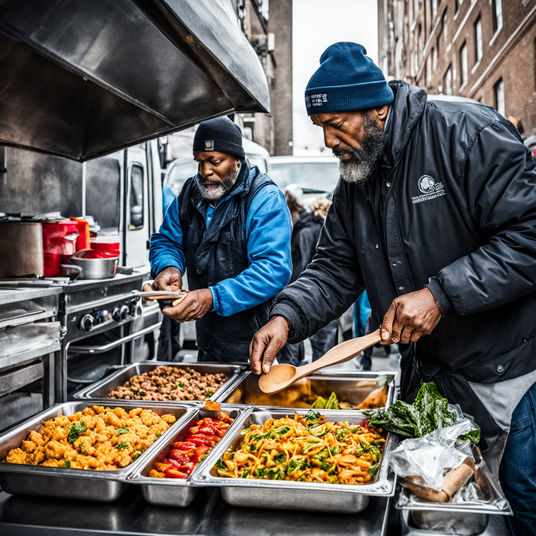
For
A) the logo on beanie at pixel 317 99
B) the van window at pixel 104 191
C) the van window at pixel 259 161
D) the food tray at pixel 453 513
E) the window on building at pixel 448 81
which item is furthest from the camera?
the window on building at pixel 448 81

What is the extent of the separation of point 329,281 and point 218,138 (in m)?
1.15

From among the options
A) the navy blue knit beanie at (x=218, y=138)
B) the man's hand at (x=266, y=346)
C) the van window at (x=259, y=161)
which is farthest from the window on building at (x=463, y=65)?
the man's hand at (x=266, y=346)

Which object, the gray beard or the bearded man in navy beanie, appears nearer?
the bearded man in navy beanie

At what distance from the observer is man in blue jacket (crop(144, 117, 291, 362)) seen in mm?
2836

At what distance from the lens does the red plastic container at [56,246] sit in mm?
3121

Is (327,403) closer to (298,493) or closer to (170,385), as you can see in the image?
(170,385)

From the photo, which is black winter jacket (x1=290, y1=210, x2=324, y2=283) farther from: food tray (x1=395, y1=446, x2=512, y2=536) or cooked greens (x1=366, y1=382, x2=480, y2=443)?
food tray (x1=395, y1=446, x2=512, y2=536)

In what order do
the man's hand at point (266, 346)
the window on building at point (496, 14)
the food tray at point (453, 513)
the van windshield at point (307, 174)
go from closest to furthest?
the food tray at point (453, 513)
the man's hand at point (266, 346)
the van windshield at point (307, 174)
the window on building at point (496, 14)

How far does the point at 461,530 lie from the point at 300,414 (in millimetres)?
829

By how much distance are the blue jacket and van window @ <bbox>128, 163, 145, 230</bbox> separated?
8.53ft

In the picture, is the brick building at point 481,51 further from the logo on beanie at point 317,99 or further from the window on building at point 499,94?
the logo on beanie at point 317,99

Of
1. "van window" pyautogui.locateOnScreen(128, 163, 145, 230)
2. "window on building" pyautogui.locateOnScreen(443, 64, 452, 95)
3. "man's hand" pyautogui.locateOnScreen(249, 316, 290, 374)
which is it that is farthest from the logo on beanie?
"window on building" pyautogui.locateOnScreen(443, 64, 452, 95)

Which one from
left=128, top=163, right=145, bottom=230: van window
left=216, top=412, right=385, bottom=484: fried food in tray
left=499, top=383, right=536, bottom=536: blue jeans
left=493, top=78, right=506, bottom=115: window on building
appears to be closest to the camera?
left=216, top=412, right=385, bottom=484: fried food in tray

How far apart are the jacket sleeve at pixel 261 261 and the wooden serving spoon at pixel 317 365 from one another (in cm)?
61
